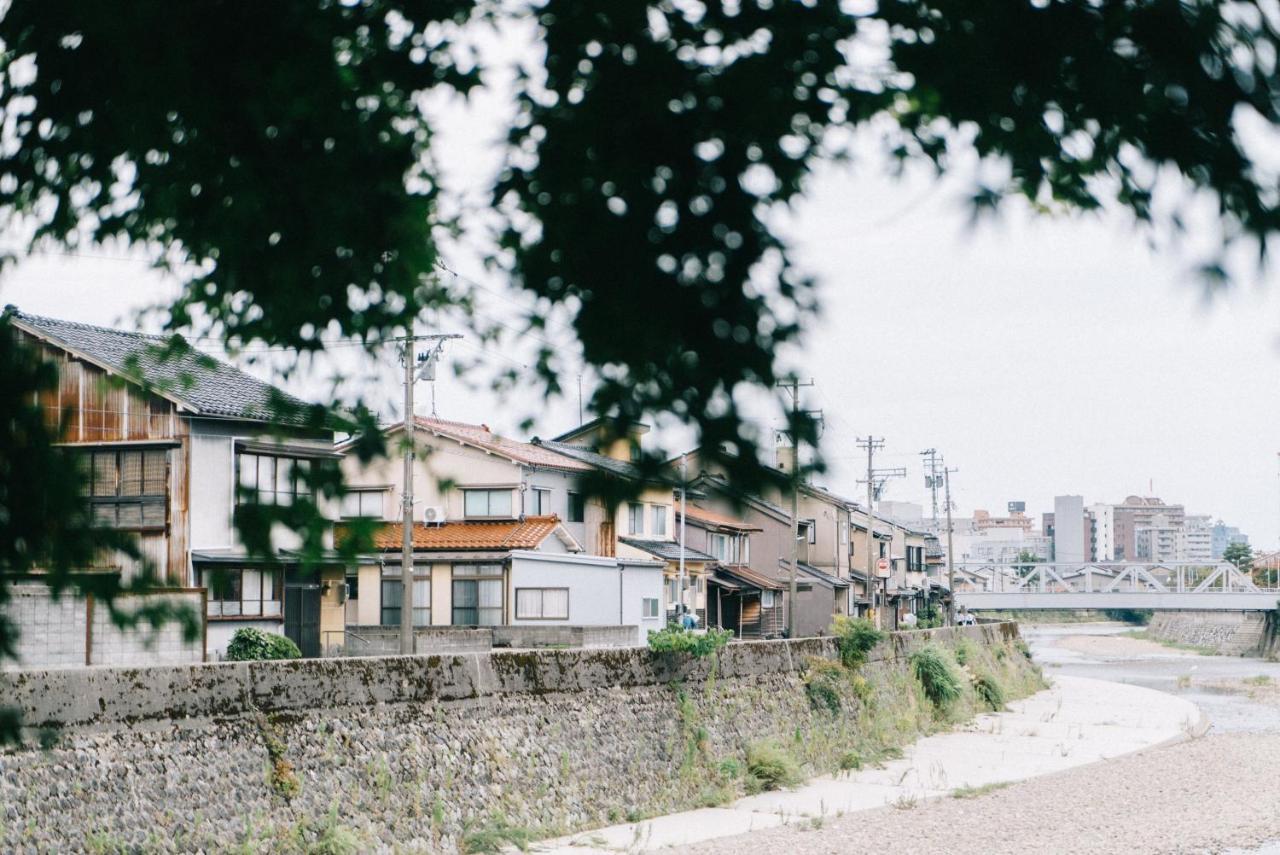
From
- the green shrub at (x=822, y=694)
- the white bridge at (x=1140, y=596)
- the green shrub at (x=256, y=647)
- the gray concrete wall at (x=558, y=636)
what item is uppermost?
the green shrub at (x=256, y=647)

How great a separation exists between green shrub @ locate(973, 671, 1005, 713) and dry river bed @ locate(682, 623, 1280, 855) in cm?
445

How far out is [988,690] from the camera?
2933 centimetres

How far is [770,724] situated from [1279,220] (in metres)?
16.2

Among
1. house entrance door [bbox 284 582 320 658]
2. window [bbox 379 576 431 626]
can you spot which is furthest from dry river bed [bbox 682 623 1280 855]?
window [bbox 379 576 431 626]

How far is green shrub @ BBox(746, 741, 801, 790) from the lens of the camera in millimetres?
16766

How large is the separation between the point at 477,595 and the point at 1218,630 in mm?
62024

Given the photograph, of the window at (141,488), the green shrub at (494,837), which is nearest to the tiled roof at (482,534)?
the window at (141,488)

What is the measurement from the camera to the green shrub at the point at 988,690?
29.2 m

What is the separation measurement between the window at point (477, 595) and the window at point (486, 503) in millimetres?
1996

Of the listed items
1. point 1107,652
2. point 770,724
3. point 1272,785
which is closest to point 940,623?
point 1107,652

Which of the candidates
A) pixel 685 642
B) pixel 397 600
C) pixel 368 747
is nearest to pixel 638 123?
pixel 368 747

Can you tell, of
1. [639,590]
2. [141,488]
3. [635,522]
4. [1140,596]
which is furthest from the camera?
[1140,596]

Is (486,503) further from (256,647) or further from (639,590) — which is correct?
(256,647)

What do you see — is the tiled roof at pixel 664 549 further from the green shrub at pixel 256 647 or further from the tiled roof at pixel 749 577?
the green shrub at pixel 256 647
